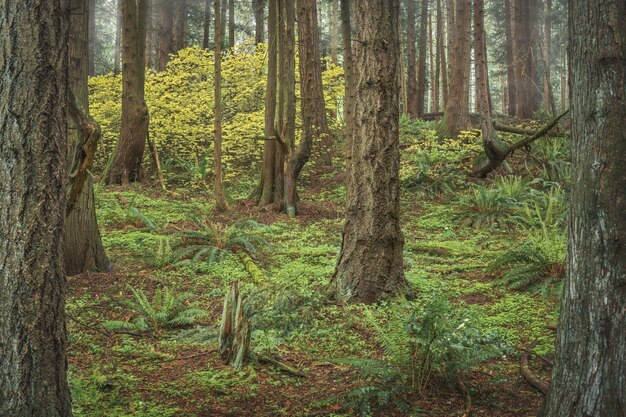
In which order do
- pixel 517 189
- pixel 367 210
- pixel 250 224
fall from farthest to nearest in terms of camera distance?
pixel 517 189, pixel 250 224, pixel 367 210

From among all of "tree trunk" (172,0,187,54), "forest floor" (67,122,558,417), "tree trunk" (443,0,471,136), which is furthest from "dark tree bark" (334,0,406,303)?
"tree trunk" (172,0,187,54)

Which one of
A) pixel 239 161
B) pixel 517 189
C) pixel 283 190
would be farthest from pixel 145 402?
pixel 239 161

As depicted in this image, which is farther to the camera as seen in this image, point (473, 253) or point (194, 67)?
point (194, 67)

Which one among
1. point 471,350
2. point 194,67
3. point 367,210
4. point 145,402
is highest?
point 194,67

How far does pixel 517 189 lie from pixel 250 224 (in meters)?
5.60

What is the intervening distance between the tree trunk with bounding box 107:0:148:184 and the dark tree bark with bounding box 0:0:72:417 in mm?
11700

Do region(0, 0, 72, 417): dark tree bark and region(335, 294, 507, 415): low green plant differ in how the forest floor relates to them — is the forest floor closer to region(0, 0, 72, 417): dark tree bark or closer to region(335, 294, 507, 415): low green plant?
region(335, 294, 507, 415): low green plant

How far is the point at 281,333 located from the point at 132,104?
33.9ft

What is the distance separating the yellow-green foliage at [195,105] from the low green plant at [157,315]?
9.44 meters

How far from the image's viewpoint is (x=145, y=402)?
13.0ft

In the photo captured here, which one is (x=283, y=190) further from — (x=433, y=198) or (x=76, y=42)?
(x=76, y=42)

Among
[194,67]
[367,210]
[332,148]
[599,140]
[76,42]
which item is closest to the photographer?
[599,140]

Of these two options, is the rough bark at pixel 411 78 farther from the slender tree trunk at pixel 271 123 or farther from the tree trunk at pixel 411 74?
the slender tree trunk at pixel 271 123

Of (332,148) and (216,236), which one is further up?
(332,148)
